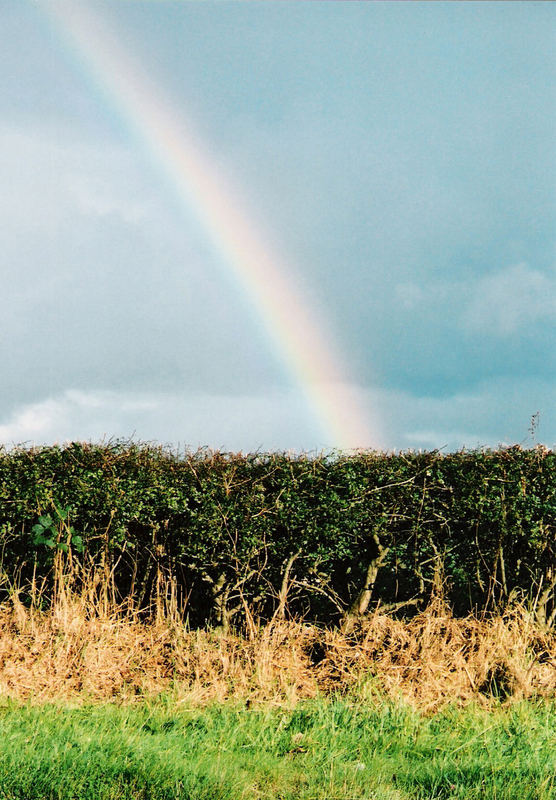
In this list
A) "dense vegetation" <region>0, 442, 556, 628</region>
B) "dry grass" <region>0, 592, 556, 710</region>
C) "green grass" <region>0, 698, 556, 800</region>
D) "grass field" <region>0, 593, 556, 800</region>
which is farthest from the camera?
"dense vegetation" <region>0, 442, 556, 628</region>

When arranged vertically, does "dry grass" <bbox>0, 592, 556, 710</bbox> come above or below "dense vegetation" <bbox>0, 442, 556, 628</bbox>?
below

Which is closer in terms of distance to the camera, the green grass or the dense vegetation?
the green grass

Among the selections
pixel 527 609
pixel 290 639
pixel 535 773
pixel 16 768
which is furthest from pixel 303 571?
pixel 16 768

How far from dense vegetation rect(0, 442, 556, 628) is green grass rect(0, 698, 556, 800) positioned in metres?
1.52

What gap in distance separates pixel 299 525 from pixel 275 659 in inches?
51.5

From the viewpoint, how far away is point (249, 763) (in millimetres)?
4824

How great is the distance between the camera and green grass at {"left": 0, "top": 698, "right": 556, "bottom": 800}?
4.43 m

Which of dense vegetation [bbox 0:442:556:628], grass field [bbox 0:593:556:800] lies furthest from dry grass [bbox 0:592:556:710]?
dense vegetation [bbox 0:442:556:628]

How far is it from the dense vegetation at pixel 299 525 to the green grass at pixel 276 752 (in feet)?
4.98

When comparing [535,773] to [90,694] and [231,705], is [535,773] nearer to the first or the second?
[231,705]

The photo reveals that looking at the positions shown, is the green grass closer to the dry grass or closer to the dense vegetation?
the dry grass

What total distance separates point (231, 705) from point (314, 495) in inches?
84.6

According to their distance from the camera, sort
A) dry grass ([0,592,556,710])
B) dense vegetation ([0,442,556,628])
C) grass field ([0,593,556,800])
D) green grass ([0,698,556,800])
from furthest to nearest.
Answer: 1. dense vegetation ([0,442,556,628])
2. dry grass ([0,592,556,710])
3. grass field ([0,593,556,800])
4. green grass ([0,698,556,800])

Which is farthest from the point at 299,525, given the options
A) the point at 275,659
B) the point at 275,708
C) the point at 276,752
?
the point at 276,752
